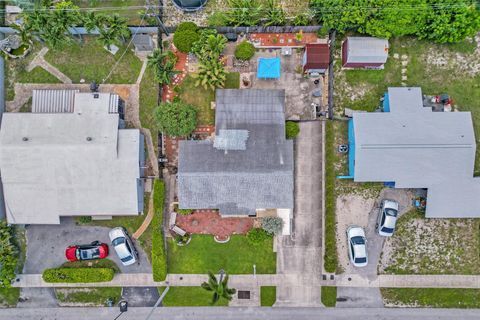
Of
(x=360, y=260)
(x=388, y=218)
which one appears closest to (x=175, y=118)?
(x=360, y=260)

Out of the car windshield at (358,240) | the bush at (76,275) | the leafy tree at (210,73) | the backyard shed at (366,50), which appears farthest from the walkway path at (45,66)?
the car windshield at (358,240)

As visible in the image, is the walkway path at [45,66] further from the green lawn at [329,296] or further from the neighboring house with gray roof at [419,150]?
the green lawn at [329,296]

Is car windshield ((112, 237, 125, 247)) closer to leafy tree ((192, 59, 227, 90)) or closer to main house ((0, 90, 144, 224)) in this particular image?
main house ((0, 90, 144, 224))

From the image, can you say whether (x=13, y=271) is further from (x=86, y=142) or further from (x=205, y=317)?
(x=205, y=317)

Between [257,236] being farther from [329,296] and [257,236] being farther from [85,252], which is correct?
[85,252]

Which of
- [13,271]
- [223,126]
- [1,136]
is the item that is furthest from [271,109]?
[13,271]
